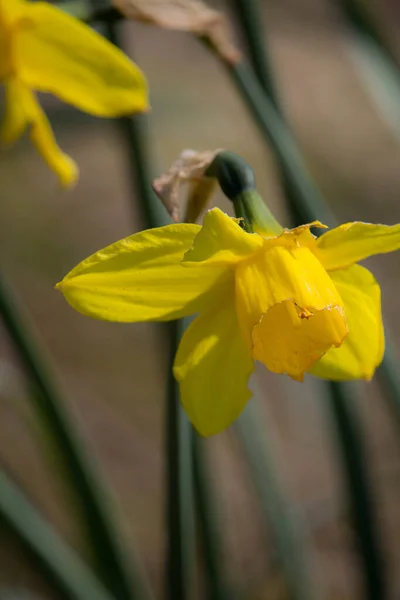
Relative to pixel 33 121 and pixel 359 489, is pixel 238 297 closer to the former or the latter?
pixel 33 121

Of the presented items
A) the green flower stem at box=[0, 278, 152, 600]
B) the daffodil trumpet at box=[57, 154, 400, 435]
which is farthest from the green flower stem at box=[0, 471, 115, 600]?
the daffodil trumpet at box=[57, 154, 400, 435]

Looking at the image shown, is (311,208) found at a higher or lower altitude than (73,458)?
higher

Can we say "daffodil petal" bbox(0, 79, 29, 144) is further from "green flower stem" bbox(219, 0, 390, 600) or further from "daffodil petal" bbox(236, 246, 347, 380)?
"daffodil petal" bbox(236, 246, 347, 380)

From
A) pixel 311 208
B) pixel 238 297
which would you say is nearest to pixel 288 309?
pixel 238 297

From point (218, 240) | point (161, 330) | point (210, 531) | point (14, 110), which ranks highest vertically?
point (218, 240)

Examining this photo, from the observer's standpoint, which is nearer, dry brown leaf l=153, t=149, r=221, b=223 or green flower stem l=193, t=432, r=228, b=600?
dry brown leaf l=153, t=149, r=221, b=223

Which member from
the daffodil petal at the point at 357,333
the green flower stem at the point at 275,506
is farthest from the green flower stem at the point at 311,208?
the daffodil petal at the point at 357,333

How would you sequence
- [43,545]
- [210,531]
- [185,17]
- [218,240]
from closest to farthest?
1. [218,240]
2. [185,17]
3. [43,545]
4. [210,531]
